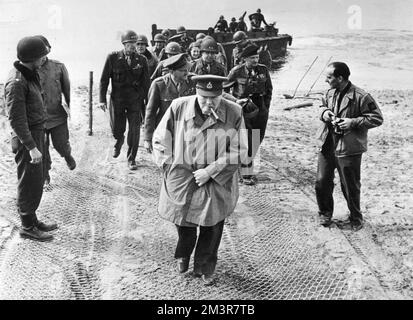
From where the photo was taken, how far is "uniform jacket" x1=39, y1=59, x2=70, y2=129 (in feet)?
20.8

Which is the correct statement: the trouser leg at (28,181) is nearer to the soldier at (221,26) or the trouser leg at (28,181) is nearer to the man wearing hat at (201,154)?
the man wearing hat at (201,154)

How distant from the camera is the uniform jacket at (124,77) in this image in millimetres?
7520

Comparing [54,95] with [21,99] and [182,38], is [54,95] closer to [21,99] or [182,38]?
[21,99]

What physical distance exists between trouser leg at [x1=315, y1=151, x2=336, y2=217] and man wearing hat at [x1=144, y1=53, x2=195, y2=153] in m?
1.85

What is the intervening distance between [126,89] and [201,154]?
12.0ft

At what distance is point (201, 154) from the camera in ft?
14.2

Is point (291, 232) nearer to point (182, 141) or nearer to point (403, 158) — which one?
point (182, 141)

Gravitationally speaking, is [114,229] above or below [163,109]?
below

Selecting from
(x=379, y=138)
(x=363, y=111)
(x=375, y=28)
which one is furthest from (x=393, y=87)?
(x=375, y=28)

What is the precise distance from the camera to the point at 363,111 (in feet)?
18.2

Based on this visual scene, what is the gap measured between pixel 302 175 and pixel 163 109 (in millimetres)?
2546

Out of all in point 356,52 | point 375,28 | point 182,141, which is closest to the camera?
point 182,141

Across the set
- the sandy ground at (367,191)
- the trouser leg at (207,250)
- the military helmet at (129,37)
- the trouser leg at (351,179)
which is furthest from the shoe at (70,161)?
the trouser leg at (351,179)

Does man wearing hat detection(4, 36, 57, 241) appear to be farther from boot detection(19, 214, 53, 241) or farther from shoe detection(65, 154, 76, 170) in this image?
shoe detection(65, 154, 76, 170)
